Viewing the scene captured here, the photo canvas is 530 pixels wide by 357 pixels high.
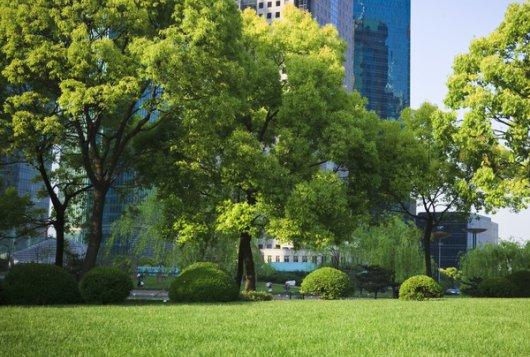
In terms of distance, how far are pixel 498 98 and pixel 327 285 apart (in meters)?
11.0

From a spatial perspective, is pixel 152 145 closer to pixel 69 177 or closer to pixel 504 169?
pixel 69 177

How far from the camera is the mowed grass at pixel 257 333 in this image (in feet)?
30.8

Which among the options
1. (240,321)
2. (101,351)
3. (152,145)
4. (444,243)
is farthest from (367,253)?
(444,243)

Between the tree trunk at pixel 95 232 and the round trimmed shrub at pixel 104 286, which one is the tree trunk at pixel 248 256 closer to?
the tree trunk at pixel 95 232

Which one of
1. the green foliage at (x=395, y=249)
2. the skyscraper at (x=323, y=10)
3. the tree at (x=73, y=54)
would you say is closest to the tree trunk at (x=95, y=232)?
the tree at (x=73, y=54)

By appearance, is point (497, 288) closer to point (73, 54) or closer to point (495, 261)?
point (495, 261)

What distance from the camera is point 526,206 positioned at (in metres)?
27.7

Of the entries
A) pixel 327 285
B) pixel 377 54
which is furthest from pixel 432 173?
pixel 377 54

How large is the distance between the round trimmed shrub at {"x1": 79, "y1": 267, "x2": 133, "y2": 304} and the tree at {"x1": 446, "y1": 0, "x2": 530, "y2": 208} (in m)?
15.9

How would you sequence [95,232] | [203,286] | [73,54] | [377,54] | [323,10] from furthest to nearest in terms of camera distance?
[377,54], [323,10], [95,232], [203,286], [73,54]

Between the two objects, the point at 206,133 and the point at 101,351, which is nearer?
the point at 101,351

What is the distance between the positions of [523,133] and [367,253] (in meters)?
31.1

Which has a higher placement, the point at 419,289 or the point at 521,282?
the point at 521,282

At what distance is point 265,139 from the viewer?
32.0m
